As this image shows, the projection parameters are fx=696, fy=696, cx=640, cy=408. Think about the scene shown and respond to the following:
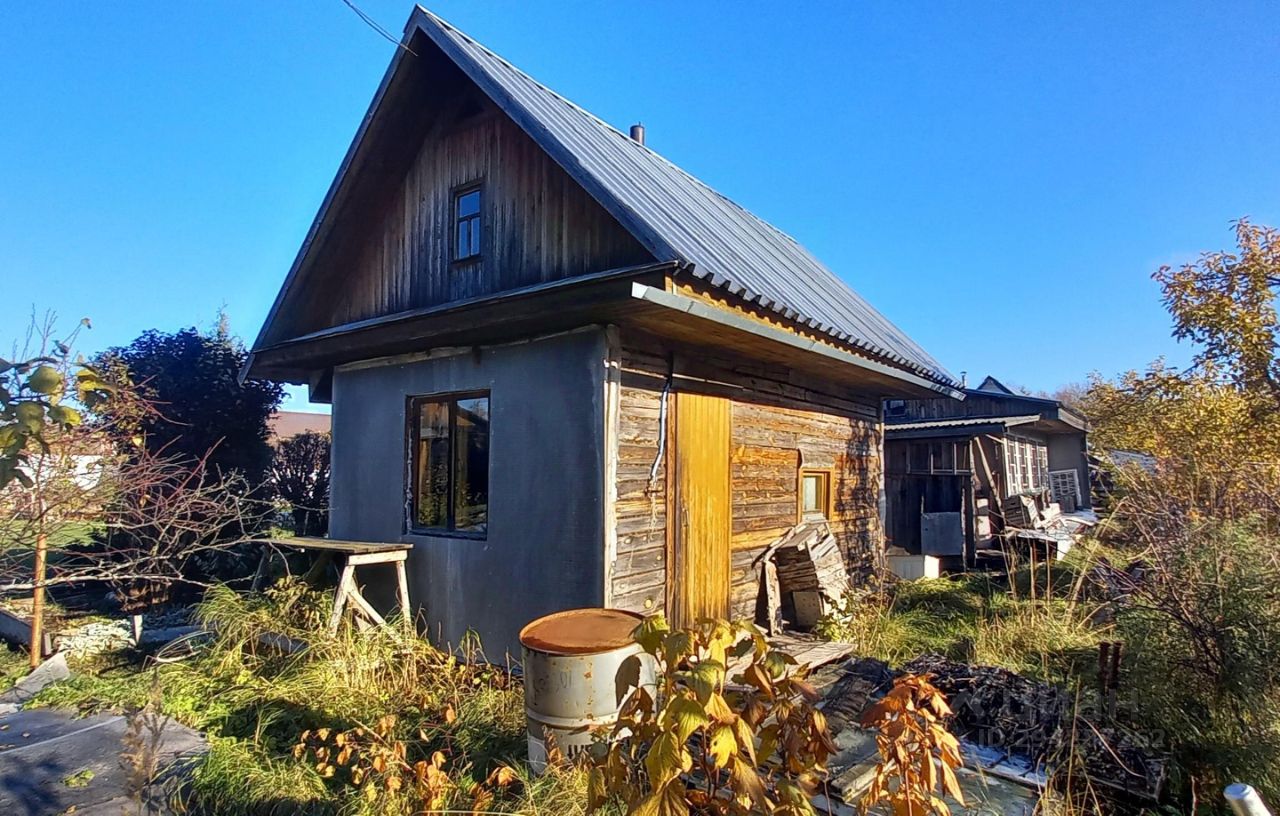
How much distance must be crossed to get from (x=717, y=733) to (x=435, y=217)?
665cm

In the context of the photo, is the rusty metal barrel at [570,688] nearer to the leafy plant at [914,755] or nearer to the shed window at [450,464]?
the leafy plant at [914,755]

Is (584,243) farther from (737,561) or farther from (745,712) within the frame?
(745,712)

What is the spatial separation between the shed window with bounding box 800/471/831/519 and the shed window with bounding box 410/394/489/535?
4163 mm

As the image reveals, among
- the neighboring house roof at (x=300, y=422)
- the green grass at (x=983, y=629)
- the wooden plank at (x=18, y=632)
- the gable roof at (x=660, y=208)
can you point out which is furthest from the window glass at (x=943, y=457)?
the neighboring house roof at (x=300, y=422)

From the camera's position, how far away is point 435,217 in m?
7.48

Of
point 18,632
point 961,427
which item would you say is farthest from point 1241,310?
point 18,632

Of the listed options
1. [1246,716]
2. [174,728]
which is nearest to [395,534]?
[174,728]

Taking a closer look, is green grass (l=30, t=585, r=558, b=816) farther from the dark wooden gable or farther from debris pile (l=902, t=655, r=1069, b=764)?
the dark wooden gable

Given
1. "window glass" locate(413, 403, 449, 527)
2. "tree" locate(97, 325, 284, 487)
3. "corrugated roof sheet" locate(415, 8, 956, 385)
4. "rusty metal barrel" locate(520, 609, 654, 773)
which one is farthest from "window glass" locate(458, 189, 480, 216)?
"tree" locate(97, 325, 284, 487)

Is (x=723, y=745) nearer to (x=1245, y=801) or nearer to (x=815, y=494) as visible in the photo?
(x=1245, y=801)

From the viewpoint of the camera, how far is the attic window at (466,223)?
7.14 meters

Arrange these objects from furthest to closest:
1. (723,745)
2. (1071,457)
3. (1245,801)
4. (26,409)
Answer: (1071,457) → (1245,801) → (723,745) → (26,409)

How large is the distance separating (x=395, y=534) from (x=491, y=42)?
5716 mm

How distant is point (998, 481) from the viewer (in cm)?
1443
